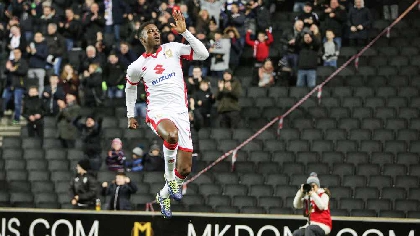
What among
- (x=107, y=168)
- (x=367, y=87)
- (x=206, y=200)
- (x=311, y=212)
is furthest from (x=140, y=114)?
(x=311, y=212)

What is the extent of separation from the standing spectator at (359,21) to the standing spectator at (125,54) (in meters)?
4.92

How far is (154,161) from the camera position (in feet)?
79.0

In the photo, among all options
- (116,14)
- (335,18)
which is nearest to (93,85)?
(116,14)

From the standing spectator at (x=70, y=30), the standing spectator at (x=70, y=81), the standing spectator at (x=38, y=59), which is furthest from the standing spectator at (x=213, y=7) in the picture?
the standing spectator at (x=38, y=59)

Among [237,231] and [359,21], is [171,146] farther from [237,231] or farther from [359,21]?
[359,21]

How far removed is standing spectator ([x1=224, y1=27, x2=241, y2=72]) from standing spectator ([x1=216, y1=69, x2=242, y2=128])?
1334 millimetres

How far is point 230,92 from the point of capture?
24.1 m

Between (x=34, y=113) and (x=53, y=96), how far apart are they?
610 mm

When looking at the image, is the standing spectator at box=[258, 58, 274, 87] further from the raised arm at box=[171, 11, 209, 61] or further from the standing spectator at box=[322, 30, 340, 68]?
the raised arm at box=[171, 11, 209, 61]

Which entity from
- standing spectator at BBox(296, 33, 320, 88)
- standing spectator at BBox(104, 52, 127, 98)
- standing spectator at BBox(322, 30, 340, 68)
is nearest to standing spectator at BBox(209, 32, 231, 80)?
standing spectator at BBox(296, 33, 320, 88)

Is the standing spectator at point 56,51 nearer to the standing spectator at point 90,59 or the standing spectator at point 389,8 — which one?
the standing spectator at point 90,59

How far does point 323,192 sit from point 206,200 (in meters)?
4.52

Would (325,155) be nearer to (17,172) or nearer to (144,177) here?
(144,177)

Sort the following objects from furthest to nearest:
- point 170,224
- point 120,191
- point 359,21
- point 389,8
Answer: point 389,8 → point 359,21 → point 120,191 → point 170,224
